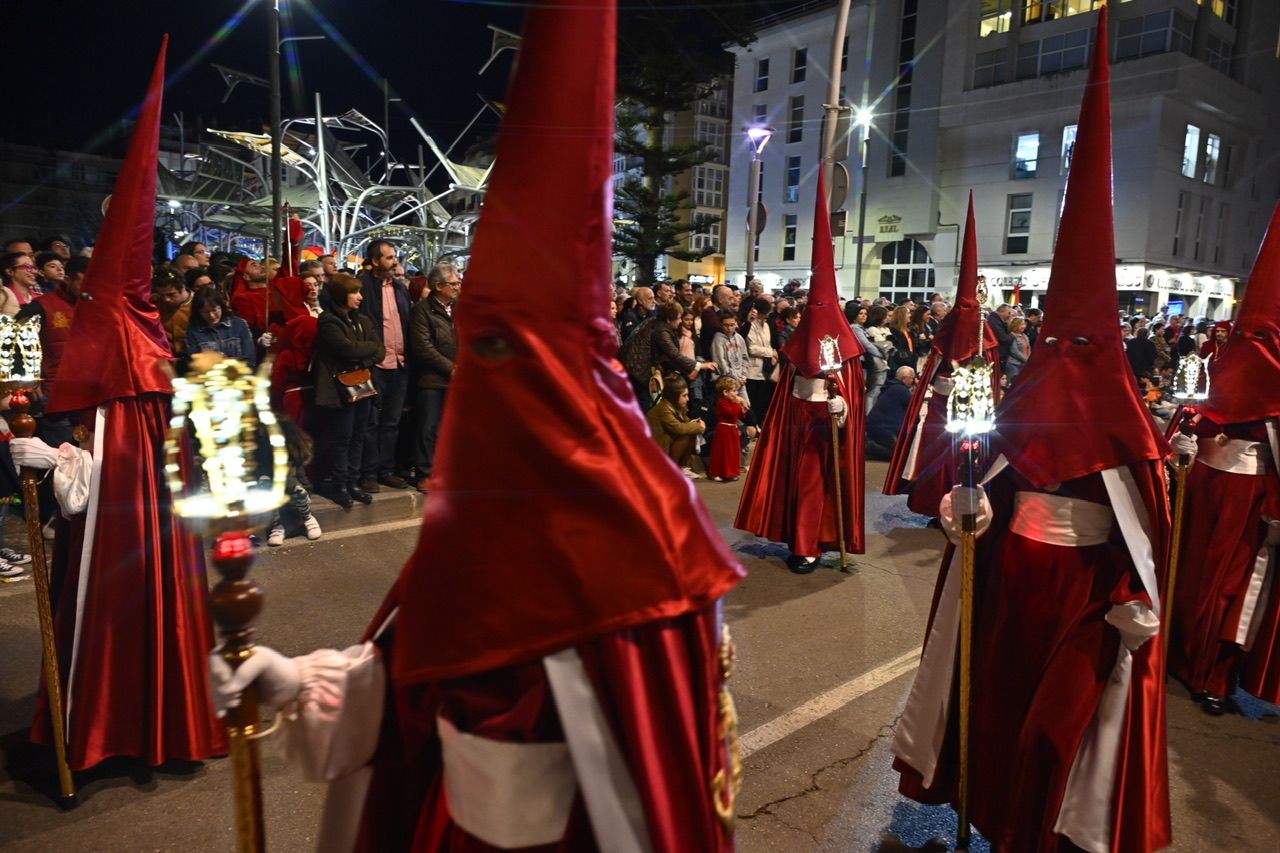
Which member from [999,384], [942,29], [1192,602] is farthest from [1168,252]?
[1192,602]

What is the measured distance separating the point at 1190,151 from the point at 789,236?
58.3ft

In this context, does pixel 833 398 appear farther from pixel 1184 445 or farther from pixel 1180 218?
pixel 1180 218

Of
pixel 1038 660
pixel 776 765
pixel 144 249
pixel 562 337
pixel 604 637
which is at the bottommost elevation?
pixel 776 765

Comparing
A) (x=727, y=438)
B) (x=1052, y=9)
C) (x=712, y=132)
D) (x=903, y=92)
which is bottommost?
(x=727, y=438)

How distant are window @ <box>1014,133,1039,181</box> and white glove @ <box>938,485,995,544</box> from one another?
117ft

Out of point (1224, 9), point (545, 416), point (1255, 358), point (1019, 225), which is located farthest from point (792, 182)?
point (545, 416)

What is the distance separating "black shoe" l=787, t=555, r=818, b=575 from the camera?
21.3ft

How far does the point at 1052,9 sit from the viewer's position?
34031mm

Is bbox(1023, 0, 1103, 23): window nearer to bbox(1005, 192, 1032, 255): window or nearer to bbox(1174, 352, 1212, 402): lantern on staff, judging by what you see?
bbox(1005, 192, 1032, 255): window

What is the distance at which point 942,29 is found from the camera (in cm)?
3628

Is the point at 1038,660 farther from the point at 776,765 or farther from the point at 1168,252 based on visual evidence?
the point at 1168,252

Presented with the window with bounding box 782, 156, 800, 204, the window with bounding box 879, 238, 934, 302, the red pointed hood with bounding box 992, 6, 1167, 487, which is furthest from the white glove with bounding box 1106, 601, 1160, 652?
the window with bounding box 782, 156, 800, 204

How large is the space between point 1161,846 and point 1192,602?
236 cm

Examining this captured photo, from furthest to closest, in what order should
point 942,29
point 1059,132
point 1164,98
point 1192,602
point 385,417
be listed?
point 942,29
point 1059,132
point 1164,98
point 385,417
point 1192,602
